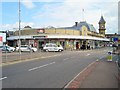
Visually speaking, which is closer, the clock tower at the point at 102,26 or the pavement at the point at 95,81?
the pavement at the point at 95,81

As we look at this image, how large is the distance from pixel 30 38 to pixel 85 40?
74.9 ft

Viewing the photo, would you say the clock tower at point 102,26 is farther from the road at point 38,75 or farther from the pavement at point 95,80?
the pavement at point 95,80

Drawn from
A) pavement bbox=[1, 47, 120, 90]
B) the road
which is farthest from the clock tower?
pavement bbox=[1, 47, 120, 90]

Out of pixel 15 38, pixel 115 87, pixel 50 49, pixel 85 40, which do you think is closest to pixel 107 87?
pixel 115 87

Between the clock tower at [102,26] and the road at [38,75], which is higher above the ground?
the clock tower at [102,26]

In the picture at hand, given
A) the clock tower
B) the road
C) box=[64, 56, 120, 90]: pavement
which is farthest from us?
the clock tower

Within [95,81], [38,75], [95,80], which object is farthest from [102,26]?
[95,81]

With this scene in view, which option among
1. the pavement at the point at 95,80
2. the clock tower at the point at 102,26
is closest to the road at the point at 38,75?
the pavement at the point at 95,80

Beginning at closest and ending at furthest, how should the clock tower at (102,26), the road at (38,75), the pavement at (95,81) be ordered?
1. the pavement at (95,81)
2. the road at (38,75)
3. the clock tower at (102,26)

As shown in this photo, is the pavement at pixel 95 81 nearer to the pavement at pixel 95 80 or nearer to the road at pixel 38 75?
the pavement at pixel 95 80

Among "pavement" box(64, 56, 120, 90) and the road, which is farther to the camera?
the road

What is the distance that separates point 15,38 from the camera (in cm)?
8444

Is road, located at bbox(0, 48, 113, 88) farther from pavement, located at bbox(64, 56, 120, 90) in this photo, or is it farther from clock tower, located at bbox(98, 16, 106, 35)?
clock tower, located at bbox(98, 16, 106, 35)

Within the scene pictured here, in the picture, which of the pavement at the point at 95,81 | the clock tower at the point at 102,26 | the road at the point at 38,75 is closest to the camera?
the pavement at the point at 95,81
